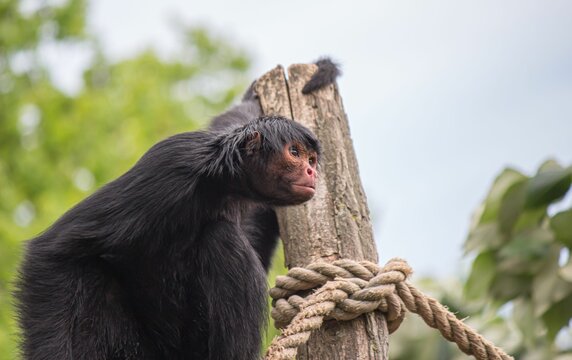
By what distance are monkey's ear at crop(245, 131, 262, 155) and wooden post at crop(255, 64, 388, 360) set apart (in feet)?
1.36

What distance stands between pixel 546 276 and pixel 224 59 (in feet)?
105

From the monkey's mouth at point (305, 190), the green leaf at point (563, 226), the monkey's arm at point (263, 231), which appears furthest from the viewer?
the monkey's arm at point (263, 231)

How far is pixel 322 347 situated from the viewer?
4844 millimetres

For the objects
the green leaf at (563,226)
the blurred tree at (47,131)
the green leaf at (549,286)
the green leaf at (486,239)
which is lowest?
the green leaf at (549,286)

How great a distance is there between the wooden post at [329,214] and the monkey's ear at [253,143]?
41 cm

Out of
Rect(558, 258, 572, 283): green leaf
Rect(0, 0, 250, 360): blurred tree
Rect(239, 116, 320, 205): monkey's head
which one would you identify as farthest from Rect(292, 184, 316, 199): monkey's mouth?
Rect(0, 0, 250, 360): blurred tree

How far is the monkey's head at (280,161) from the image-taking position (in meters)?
5.39

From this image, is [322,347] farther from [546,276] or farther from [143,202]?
[546,276]

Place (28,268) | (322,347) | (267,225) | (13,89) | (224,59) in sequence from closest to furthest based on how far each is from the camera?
1. (322,347)
2. (28,268)
3. (267,225)
4. (13,89)
5. (224,59)

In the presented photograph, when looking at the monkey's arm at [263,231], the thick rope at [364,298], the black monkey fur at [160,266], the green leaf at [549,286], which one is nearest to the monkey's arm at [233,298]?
the black monkey fur at [160,266]

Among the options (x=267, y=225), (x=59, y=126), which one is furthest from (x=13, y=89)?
(x=267, y=225)

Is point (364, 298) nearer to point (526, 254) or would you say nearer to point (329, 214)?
point (329, 214)

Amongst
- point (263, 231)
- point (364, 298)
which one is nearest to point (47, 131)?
point (263, 231)

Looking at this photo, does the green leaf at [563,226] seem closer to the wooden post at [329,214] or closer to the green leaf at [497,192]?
the green leaf at [497,192]
